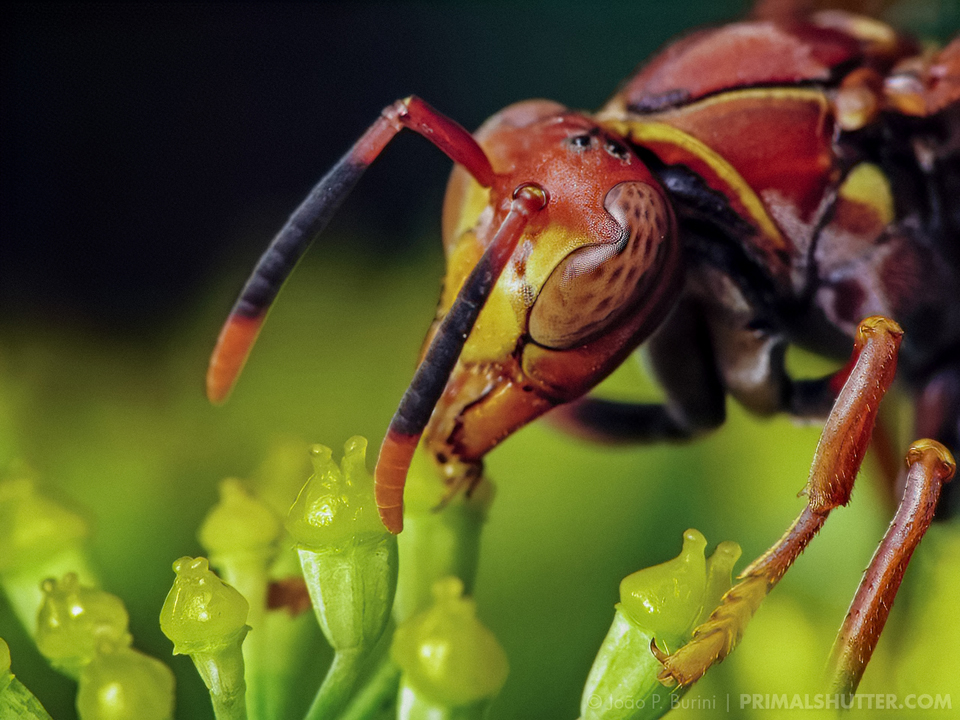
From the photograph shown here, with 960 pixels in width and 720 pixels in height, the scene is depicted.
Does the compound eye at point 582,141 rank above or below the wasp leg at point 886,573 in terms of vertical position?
above

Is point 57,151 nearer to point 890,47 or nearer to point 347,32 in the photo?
point 347,32

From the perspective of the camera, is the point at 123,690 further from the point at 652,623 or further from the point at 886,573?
the point at 886,573

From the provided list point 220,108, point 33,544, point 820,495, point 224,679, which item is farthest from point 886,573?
point 220,108

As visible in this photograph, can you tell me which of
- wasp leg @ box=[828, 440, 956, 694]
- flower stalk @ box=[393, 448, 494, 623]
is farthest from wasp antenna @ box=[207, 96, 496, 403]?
wasp leg @ box=[828, 440, 956, 694]

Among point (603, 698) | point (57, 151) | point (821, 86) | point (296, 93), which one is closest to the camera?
point (603, 698)

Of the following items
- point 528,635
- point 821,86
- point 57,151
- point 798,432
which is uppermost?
point 821,86

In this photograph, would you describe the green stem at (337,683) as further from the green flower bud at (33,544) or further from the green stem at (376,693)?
the green flower bud at (33,544)

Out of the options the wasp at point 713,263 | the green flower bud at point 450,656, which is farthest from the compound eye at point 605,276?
the green flower bud at point 450,656

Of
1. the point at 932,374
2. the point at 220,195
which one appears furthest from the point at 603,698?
the point at 220,195
